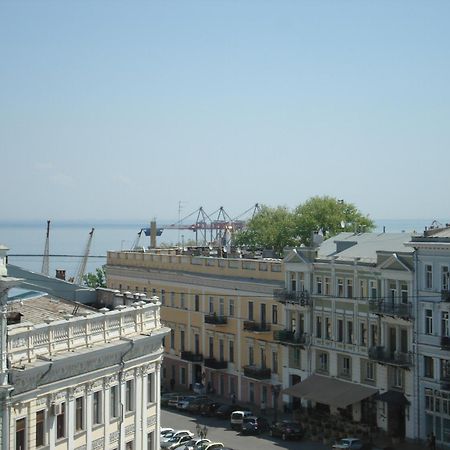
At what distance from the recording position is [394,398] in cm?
5300

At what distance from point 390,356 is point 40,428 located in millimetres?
26455

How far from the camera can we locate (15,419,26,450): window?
30.6 metres

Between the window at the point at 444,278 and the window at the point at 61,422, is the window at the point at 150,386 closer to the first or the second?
the window at the point at 61,422

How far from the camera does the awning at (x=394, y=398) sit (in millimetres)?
52806

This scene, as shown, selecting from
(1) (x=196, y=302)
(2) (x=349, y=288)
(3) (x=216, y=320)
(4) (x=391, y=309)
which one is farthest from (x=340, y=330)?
(1) (x=196, y=302)

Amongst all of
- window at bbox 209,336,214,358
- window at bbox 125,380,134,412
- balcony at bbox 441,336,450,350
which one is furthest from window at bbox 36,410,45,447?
window at bbox 209,336,214,358

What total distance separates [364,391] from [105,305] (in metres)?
18.9

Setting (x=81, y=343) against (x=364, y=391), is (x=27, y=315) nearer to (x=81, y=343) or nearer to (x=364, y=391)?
(x=81, y=343)

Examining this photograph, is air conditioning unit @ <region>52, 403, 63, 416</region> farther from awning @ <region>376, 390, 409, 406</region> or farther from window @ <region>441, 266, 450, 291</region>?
awning @ <region>376, 390, 409, 406</region>

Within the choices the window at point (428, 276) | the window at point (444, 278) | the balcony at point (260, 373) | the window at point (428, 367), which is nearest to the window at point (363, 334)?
the window at point (428, 367)

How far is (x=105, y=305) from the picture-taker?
43250 mm

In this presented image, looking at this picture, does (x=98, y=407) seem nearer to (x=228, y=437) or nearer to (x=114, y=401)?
(x=114, y=401)

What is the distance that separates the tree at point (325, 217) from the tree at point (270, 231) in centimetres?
198

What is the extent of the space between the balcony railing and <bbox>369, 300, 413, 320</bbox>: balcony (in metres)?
6.62
